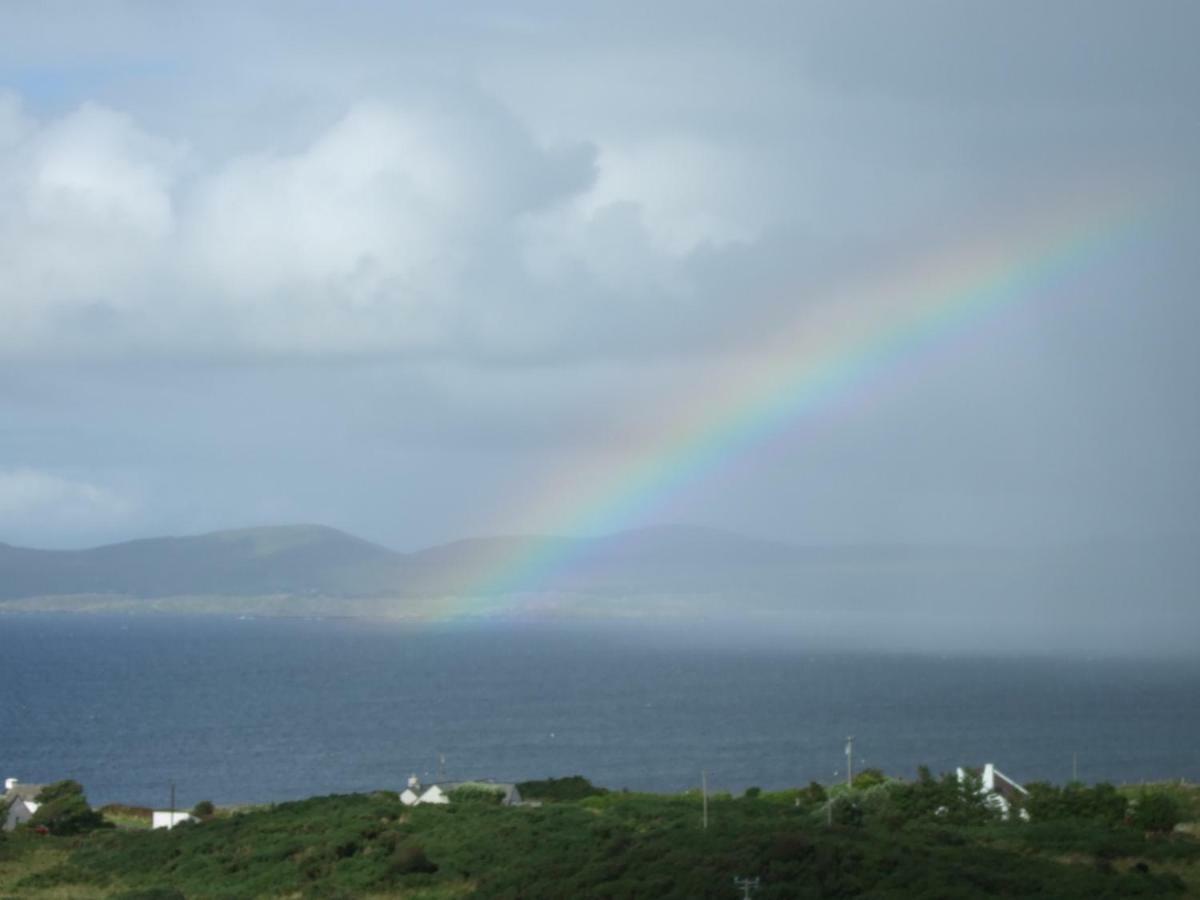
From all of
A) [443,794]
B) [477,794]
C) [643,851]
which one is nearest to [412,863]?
[643,851]

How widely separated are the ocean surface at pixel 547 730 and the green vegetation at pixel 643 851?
37094mm

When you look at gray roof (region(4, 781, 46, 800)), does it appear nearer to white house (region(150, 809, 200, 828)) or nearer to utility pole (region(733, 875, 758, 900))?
white house (region(150, 809, 200, 828))

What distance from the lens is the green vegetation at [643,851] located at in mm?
30688

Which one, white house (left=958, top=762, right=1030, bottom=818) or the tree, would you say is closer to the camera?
white house (left=958, top=762, right=1030, bottom=818)

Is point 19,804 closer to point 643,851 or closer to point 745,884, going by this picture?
point 643,851

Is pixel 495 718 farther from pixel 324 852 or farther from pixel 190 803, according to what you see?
pixel 324 852

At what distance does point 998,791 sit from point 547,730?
7451 centimetres

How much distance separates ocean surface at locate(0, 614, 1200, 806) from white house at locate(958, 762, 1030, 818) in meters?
32.5

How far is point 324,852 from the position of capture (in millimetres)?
39125

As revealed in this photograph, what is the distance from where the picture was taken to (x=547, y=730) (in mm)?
123000

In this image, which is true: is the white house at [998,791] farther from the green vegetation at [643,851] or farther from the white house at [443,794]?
the white house at [443,794]

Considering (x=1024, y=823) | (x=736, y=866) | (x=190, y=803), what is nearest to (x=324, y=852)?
(x=736, y=866)

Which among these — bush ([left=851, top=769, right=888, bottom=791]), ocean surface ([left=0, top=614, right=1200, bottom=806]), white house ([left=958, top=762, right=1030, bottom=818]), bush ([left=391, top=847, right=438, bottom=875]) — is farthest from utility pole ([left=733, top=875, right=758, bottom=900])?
ocean surface ([left=0, top=614, right=1200, bottom=806])

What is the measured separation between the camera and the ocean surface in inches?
3716
